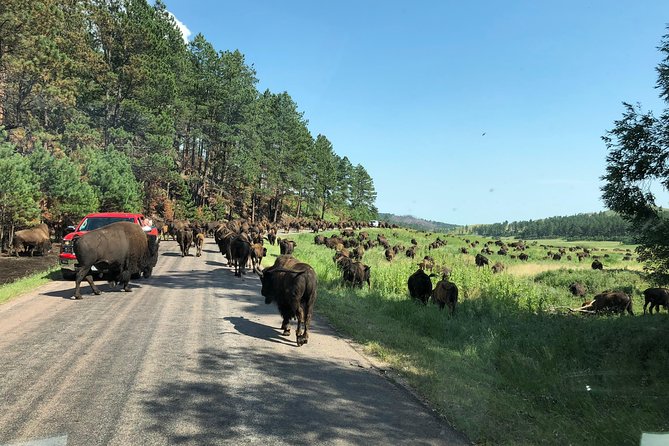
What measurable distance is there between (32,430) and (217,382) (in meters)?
1.99

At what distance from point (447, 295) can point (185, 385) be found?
10078 millimetres

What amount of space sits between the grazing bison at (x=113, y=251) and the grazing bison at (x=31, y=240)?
43.7 ft

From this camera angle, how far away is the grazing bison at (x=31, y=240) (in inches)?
846

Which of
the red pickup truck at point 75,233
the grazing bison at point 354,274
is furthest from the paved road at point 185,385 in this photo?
the grazing bison at point 354,274

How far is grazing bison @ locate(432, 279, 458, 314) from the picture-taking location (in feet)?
43.9

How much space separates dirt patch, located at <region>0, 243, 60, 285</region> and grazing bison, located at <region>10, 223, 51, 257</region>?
18.0 inches

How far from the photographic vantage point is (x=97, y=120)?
3834 cm

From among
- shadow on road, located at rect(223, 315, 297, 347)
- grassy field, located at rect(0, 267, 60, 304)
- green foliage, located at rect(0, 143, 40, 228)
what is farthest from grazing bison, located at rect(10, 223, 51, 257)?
shadow on road, located at rect(223, 315, 297, 347)

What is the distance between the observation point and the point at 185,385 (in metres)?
5.21

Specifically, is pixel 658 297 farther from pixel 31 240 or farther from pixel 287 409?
pixel 31 240

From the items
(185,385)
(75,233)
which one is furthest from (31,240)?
(185,385)

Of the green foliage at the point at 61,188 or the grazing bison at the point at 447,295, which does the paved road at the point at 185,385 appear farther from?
the green foliage at the point at 61,188

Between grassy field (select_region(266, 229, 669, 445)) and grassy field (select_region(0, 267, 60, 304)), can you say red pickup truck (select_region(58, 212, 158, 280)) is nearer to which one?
grassy field (select_region(0, 267, 60, 304))

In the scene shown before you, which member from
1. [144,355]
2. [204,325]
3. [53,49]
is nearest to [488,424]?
[144,355]
